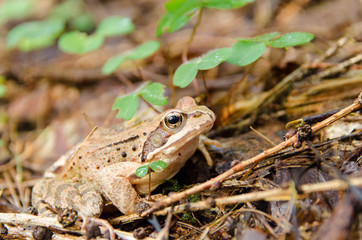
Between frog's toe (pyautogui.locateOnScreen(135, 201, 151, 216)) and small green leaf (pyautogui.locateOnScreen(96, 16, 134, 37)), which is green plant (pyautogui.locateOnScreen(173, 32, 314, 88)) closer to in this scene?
frog's toe (pyautogui.locateOnScreen(135, 201, 151, 216))

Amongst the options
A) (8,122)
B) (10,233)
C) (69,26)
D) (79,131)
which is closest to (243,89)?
(79,131)

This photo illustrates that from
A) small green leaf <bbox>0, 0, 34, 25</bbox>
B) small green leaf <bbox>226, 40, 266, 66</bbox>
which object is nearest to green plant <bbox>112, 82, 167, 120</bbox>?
small green leaf <bbox>226, 40, 266, 66</bbox>

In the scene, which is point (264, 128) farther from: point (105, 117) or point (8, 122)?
point (8, 122)

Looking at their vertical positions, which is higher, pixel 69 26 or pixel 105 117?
pixel 69 26

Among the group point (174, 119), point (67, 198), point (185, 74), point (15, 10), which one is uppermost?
point (15, 10)

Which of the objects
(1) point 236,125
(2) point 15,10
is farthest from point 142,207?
(2) point 15,10

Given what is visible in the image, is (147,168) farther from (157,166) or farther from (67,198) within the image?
(67,198)

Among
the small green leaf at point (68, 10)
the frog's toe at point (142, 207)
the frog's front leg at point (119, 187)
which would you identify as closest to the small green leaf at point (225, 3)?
the frog's front leg at point (119, 187)
